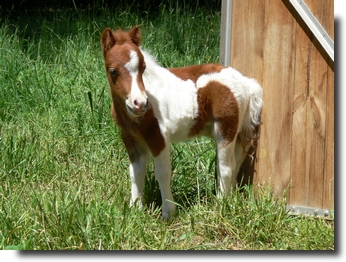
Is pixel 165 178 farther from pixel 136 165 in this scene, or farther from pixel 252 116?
pixel 252 116

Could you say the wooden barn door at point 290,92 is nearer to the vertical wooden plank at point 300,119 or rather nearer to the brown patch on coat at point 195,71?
the vertical wooden plank at point 300,119

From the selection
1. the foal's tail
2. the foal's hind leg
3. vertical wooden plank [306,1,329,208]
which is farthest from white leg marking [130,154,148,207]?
vertical wooden plank [306,1,329,208]

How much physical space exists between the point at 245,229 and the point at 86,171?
1870mm

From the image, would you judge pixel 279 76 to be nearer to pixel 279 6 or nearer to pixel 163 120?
pixel 279 6

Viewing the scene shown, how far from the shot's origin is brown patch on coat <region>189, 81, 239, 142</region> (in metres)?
5.73

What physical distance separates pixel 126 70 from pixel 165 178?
40.6 inches

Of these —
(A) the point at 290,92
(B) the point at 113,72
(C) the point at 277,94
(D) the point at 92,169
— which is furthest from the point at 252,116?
(D) the point at 92,169

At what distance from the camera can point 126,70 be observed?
513 centimetres

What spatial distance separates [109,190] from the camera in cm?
598

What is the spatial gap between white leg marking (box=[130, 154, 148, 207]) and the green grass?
0.11 meters

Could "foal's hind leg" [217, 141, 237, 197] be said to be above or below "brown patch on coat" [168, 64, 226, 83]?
below

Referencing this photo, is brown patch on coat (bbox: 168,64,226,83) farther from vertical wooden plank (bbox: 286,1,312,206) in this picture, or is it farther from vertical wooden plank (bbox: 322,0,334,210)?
vertical wooden plank (bbox: 322,0,334,210)

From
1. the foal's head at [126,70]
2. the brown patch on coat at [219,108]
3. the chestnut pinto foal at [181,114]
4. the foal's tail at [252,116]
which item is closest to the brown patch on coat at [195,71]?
the chestnut pinto foal at [181,114]

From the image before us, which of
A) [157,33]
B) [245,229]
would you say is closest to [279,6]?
[245,229]
